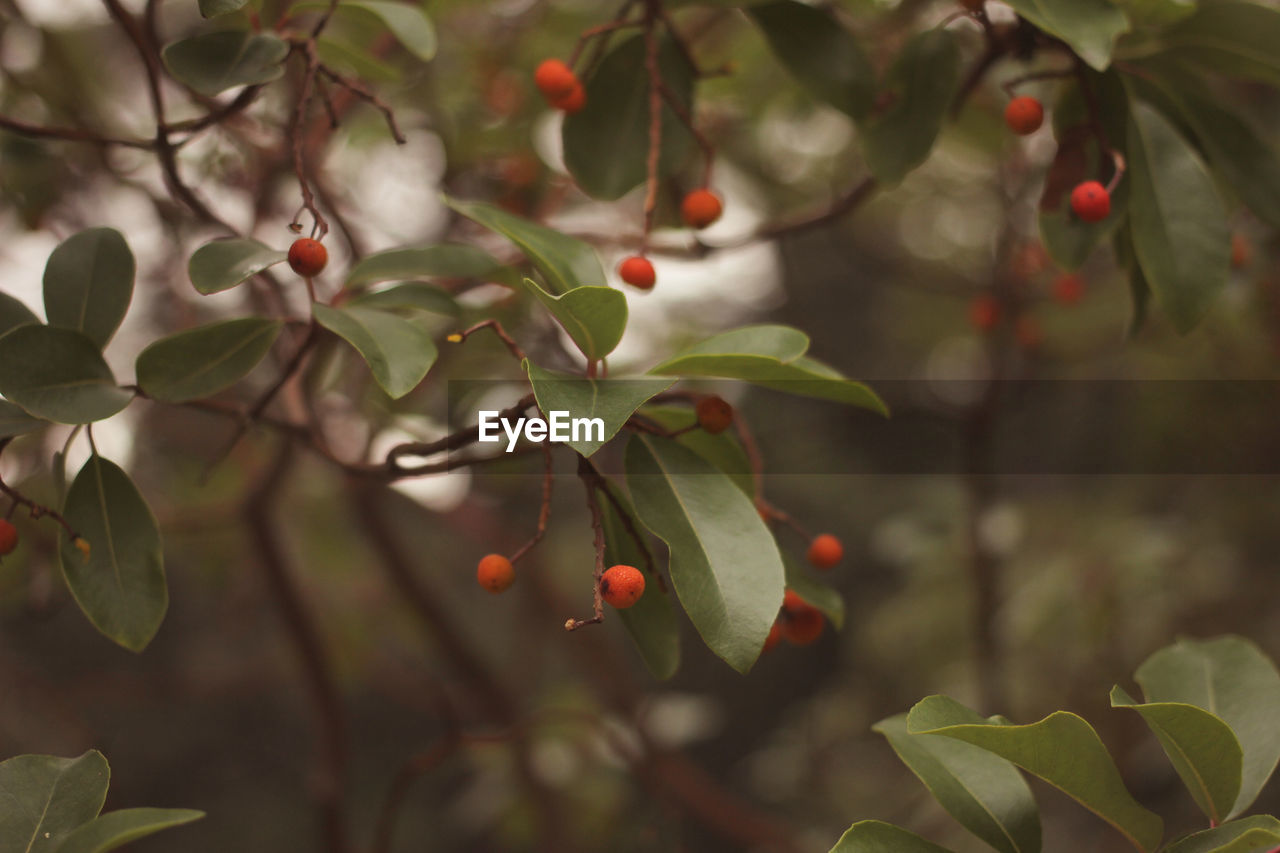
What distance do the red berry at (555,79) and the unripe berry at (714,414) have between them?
1.37ft

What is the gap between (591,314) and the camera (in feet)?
2.41

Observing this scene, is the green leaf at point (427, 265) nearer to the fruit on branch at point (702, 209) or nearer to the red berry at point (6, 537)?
the fruit on branch at point (702, 209)

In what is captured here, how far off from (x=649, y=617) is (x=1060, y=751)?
360 millimetres

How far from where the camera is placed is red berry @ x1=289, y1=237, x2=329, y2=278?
754 millimetres

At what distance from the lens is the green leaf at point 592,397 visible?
2.08ft

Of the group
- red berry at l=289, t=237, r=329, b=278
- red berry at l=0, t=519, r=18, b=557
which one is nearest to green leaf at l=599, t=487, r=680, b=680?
red berry at l=289, t=237, r=329, b=278

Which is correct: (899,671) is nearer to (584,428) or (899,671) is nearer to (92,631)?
(584,428)

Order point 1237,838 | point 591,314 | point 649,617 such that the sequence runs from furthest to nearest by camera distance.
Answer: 1. point 649,617
2. point 591,314
3. point 1237,838

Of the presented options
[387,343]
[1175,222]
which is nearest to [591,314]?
[387,343]

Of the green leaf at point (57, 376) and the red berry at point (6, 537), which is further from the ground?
A: the green leaf at point (57, 376)

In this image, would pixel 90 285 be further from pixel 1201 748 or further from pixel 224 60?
pixel 1201 748

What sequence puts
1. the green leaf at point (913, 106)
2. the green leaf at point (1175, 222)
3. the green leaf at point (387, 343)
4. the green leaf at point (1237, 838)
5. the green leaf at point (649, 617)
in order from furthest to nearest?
the green leaf at point (913, 106), the green leaf at point (1175, 222), the green leaf at point (649, 617), the green leaf at point (387, 343), the green leaf at point (1237, 838)

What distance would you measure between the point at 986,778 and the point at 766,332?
44 cm

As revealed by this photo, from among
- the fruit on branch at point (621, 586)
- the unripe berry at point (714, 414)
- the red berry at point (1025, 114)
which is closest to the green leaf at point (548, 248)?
the unripe berry at point (714, 414)
